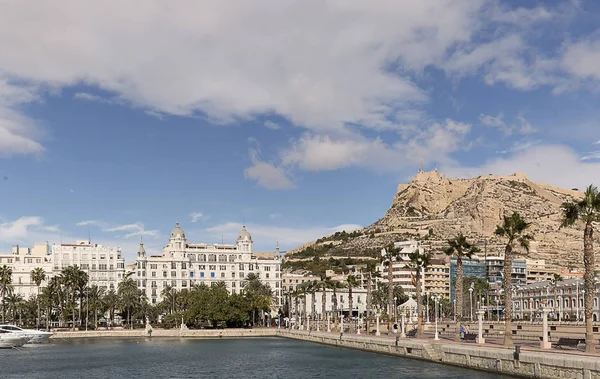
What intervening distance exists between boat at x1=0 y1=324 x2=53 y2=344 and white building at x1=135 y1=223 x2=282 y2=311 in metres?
61.4

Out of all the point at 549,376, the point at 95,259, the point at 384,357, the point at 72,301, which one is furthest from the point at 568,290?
the point at 95,259

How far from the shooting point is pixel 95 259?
19025 centimetres

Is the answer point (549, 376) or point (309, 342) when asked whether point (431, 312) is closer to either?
point (309, 342)

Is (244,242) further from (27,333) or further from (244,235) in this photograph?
(27,333)

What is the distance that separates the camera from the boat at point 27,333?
114m

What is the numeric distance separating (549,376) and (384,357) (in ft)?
115

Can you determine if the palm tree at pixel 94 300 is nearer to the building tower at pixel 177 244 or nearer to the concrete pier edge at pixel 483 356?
the building tower at pixel 177 244

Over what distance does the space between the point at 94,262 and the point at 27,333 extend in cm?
7512

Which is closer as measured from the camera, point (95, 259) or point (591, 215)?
point (591, 215)

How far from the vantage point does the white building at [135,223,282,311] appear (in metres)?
185

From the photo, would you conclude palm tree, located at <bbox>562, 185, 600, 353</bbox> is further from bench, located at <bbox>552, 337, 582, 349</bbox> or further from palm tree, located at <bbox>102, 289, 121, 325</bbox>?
palm tree, located at <bbox>102, 289, 121, 325</bbox>

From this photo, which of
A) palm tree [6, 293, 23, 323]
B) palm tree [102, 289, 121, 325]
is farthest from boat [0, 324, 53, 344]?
palm tree [6, 293, 23, 323]

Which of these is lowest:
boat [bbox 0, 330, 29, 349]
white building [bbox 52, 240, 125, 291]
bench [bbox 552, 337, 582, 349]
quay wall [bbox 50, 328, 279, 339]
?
quay wall [bbox 50, 328, 279, 339]

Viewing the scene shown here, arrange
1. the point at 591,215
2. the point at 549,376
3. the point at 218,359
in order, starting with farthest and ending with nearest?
the point at 218,359 < the point at 591,215 < the point at 549,376
